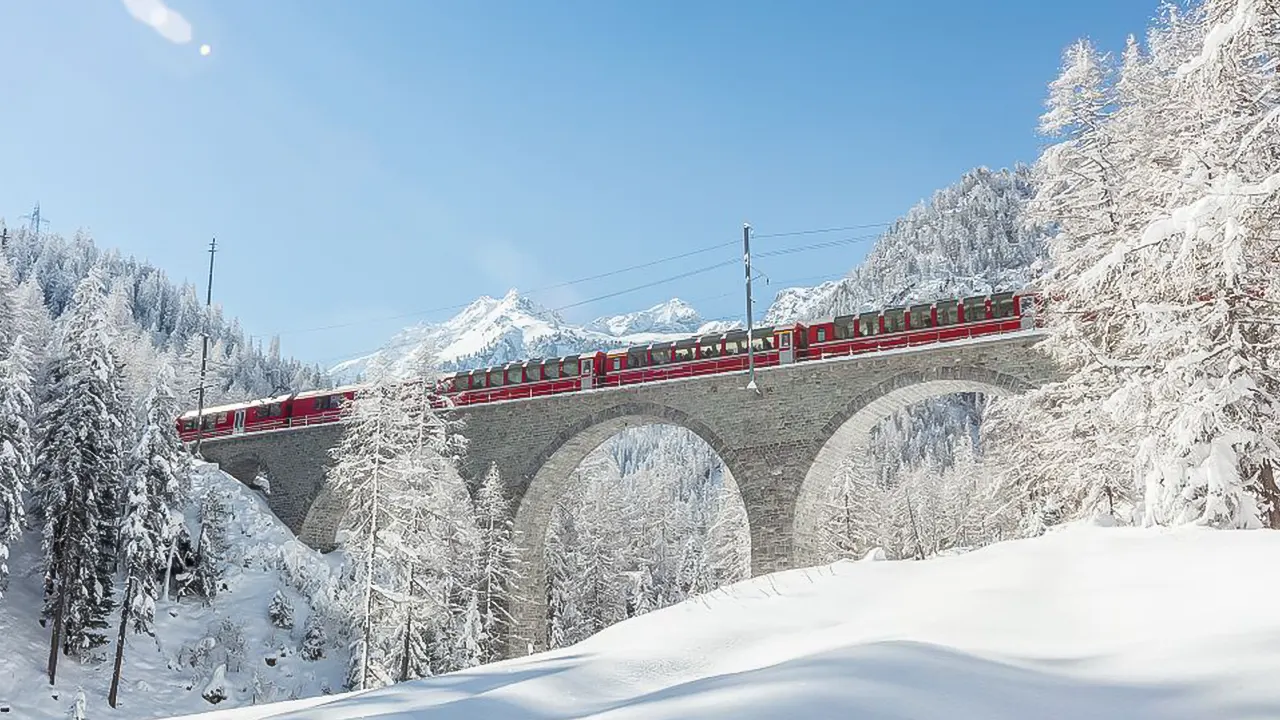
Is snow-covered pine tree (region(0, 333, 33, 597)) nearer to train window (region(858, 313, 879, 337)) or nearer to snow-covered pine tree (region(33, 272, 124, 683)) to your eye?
snow-covered pine tree (region(33, 272, 124, 683))

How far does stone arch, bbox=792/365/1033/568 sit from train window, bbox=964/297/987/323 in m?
1.71

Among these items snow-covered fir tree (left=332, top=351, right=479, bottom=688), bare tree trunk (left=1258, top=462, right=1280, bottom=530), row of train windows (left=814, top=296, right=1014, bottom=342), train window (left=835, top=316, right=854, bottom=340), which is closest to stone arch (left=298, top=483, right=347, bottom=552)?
snow-covered fir tree (left=332, top=351, right=479, bottom=688)

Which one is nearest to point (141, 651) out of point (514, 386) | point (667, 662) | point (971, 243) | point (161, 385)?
point (161, 385)

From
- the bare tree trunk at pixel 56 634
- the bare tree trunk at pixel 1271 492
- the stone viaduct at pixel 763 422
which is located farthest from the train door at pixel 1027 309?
the bare tree trunk at pixel 56 634

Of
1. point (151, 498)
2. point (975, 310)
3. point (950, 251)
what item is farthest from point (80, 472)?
point (950, 251)

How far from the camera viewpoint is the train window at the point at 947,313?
27.5m

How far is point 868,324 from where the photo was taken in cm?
2897

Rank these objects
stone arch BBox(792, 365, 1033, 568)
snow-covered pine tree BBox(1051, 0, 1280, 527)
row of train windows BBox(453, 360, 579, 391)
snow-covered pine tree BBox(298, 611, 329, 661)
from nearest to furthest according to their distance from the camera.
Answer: snow-covered pine tree BBox(1051, 0, 1280, 527) < stone arch BBox(792, 365, 1033, 568) < snow-covered pine tree BBox(298, 611, 329, 661) < row of train windows BBox(453, 360, 579, 391)

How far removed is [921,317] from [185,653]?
26.8m

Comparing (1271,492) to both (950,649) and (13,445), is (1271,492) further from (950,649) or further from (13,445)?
(13,445)

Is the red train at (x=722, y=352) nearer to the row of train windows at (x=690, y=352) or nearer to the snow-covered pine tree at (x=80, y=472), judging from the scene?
the row of train windows at (x=690, y=352)

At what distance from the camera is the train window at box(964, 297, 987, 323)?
27.1 metres

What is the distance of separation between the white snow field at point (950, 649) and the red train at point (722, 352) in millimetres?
18323

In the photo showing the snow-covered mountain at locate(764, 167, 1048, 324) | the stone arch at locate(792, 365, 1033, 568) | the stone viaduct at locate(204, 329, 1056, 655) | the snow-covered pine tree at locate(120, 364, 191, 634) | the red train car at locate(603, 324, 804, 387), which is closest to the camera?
the stone arch at locate(792, 365, 1033, 568)
